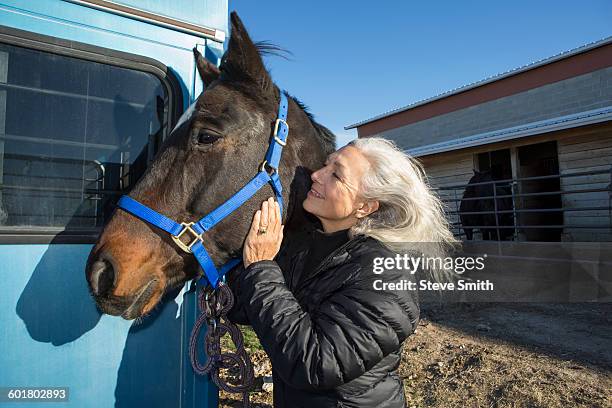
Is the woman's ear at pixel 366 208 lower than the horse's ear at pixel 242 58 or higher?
lower

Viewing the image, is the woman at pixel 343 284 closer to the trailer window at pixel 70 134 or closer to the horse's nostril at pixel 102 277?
the horse's nostril at pixel 102 277

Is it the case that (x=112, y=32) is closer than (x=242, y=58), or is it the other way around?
(x=242, y=58)

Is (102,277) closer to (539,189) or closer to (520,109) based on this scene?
(539,189)

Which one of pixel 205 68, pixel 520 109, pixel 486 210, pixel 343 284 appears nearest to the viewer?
pixel 343 284

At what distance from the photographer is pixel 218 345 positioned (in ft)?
6.07

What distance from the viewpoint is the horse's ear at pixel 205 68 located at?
7.25 ft

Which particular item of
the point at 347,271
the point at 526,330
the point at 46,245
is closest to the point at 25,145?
the point at 46,245

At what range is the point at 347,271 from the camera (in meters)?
1.57

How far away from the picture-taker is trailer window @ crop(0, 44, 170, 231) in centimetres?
191

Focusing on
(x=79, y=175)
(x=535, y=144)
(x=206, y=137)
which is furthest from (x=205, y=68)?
(x=535, y=144)

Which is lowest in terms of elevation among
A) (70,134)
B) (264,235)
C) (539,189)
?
(264,235)

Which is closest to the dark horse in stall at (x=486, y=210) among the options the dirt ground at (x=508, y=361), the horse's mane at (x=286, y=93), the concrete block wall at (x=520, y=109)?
the dirt ground at (x=508, y=361)

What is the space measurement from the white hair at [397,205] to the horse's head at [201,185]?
1.29 ft

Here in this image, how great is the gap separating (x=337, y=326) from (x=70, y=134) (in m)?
1.68
